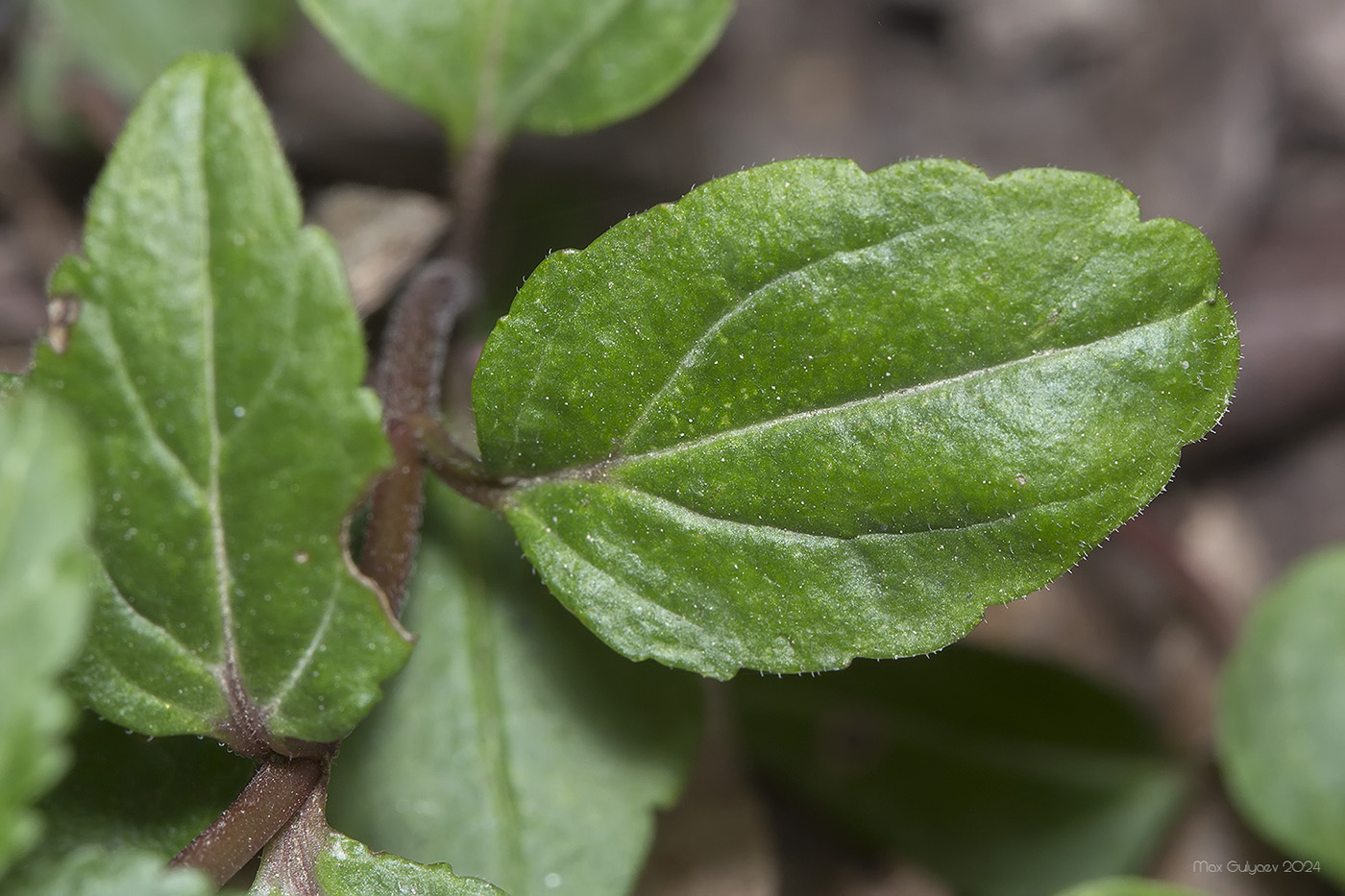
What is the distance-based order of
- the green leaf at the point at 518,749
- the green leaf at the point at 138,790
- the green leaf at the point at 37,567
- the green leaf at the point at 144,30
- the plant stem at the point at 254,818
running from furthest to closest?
the green leaf at the point at 144,30, the green leaf at the point at 518,749, the green leaf at the point at 138,790, the plant stem at the point at 254,818, the green leaf at the point at 37,567

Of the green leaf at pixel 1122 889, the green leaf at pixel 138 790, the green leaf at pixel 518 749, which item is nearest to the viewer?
the green leaf at pixel 138 790

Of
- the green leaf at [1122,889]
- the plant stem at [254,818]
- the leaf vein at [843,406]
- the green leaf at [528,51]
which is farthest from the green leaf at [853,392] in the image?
the green leaf at [1122,889]

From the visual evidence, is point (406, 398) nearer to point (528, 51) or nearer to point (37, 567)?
point (528, 51)

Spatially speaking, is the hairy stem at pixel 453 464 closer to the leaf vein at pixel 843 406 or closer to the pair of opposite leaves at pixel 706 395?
the leaf vein at pixel 843 406

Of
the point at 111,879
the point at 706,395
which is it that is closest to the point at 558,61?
the point at 706,395

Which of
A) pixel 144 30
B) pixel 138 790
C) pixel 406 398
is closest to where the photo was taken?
pixel 138 790
